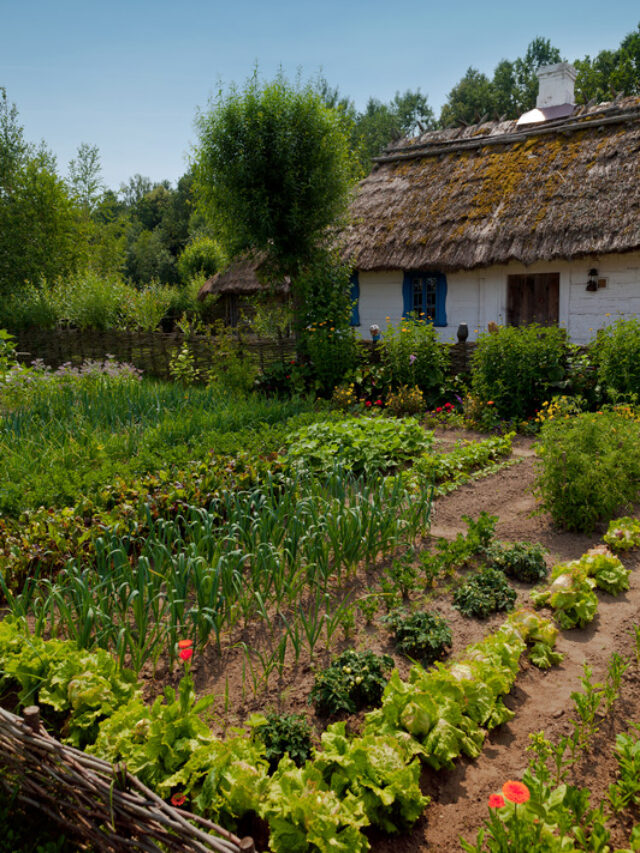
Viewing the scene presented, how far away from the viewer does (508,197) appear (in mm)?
11477

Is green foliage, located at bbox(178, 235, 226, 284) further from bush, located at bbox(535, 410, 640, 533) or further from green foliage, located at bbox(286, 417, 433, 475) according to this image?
bush, located at bbox(535, 410, 640, 533)

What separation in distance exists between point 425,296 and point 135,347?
243 inches

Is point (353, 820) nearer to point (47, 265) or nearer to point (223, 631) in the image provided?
point (223, 631)


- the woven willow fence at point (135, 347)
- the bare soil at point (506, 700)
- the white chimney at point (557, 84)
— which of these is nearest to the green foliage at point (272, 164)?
the woven willow fence at point (135, 347)

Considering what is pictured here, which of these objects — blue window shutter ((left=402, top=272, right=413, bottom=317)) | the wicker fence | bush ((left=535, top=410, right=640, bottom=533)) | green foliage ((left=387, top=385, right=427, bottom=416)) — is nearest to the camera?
bush ((left=535, top=410, right=640, bottom=533))

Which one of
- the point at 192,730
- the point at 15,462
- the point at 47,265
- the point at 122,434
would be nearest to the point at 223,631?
the point at 192,730

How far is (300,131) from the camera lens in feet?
33.3

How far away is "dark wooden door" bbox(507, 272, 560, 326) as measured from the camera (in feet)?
37.1

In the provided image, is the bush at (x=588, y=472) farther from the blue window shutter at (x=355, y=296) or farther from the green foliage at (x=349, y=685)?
the blue window shutter at (x=355, y=296)

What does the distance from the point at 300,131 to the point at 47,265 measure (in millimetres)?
13680

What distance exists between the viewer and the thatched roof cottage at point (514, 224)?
10.3 meters

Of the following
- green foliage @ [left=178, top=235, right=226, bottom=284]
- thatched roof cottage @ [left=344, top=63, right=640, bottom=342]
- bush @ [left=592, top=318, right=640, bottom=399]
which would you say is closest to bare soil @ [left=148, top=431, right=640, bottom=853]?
bush @ [left=592, top=318, right=640, bottom=399]

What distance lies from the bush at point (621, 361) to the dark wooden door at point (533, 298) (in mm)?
3789

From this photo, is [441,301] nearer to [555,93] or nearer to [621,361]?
[621,361]
